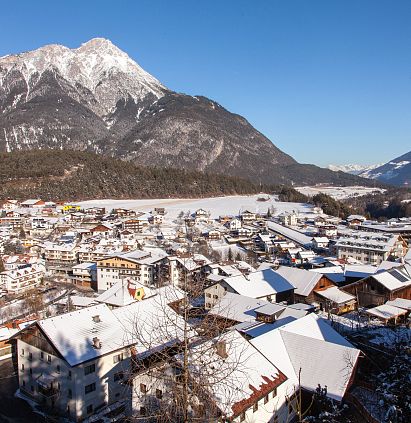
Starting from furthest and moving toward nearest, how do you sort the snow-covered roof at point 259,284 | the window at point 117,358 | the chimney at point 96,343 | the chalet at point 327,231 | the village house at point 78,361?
the chalet at point 327,231
the snow-covered roof at point 259,284
the window at point 117,358
the chimney at point 96,343
the village house at point 78,361

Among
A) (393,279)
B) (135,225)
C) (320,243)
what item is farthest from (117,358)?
(135,225)

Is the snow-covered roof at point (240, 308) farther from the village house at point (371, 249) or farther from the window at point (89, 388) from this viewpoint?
the village house at point (371, 249)

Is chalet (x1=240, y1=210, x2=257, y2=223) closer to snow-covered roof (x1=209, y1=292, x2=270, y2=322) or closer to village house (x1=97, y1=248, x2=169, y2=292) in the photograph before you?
village house (x1=97, y1=248, x2=169, y2=292)

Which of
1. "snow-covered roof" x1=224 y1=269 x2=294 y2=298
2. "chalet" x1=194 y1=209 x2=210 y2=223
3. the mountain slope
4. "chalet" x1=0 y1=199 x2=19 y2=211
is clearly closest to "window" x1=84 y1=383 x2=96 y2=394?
"snow-covered roof" x1=224 y1=269 x2=294 y2=298

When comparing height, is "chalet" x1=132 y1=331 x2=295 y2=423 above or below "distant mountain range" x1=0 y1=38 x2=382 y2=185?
below

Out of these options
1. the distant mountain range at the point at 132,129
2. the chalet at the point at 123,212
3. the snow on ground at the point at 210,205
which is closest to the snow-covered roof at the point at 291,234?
the snow on ground at the point at 210,205

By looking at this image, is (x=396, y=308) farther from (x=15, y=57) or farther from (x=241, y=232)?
(x=15, y=57)

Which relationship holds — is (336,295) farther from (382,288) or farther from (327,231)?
(327,231)
